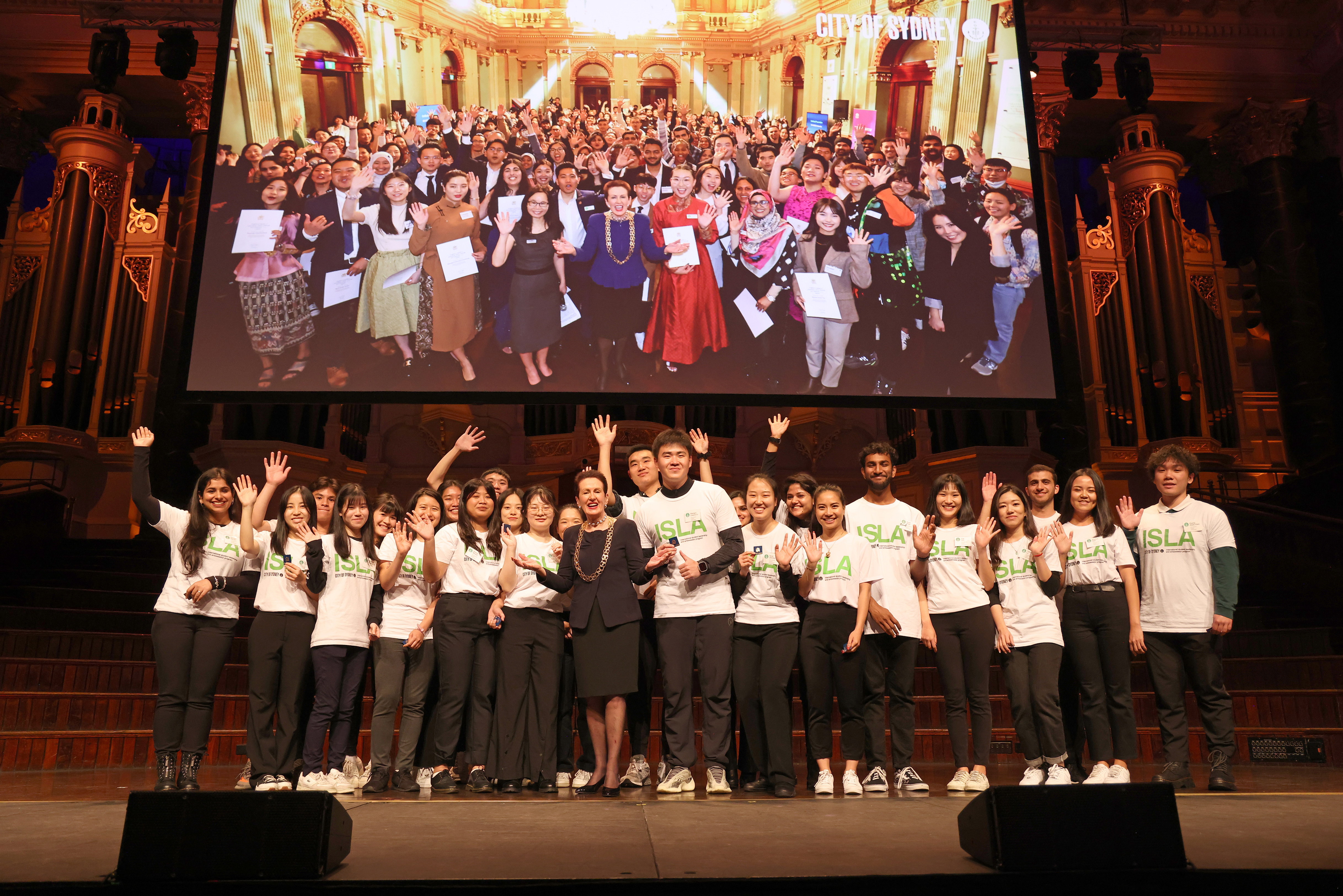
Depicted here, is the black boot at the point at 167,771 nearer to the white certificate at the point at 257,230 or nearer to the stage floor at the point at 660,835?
the stage floor at the point at 660,835

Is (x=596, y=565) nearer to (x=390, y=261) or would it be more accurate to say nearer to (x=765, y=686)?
(x=765, y=686)

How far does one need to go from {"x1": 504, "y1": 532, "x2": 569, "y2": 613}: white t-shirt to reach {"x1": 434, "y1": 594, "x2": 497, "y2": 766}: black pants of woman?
0.16 meters

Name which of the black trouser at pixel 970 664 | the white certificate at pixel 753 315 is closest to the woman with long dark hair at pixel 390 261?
the white certificate at pixel 753 315

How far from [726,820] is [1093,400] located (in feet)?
26.9

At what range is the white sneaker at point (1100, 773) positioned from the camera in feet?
13.6

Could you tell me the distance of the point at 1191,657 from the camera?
439 centimetres

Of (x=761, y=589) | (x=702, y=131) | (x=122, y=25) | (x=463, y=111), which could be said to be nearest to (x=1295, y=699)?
(x=761, y=589)

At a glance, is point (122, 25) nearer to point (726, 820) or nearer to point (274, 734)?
point (274, 734)

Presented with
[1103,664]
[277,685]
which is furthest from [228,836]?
[1103,664]

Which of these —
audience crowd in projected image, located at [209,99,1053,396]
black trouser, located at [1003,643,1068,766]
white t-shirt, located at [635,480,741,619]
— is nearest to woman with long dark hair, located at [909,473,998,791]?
black trouser, located at [1003,643,1068,766]

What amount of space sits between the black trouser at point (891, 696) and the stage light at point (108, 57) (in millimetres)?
7638

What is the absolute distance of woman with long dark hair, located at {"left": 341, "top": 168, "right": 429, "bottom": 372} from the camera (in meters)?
6.59

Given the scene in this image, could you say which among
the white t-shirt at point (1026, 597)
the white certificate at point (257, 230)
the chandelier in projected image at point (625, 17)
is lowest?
the white t-shirt at point (1026, 597)

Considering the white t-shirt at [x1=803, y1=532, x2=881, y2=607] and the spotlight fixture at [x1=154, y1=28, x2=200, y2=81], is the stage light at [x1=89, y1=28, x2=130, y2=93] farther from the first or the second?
the white t-shirt at [x1=803, y1=532, x2=881, y2=607]
